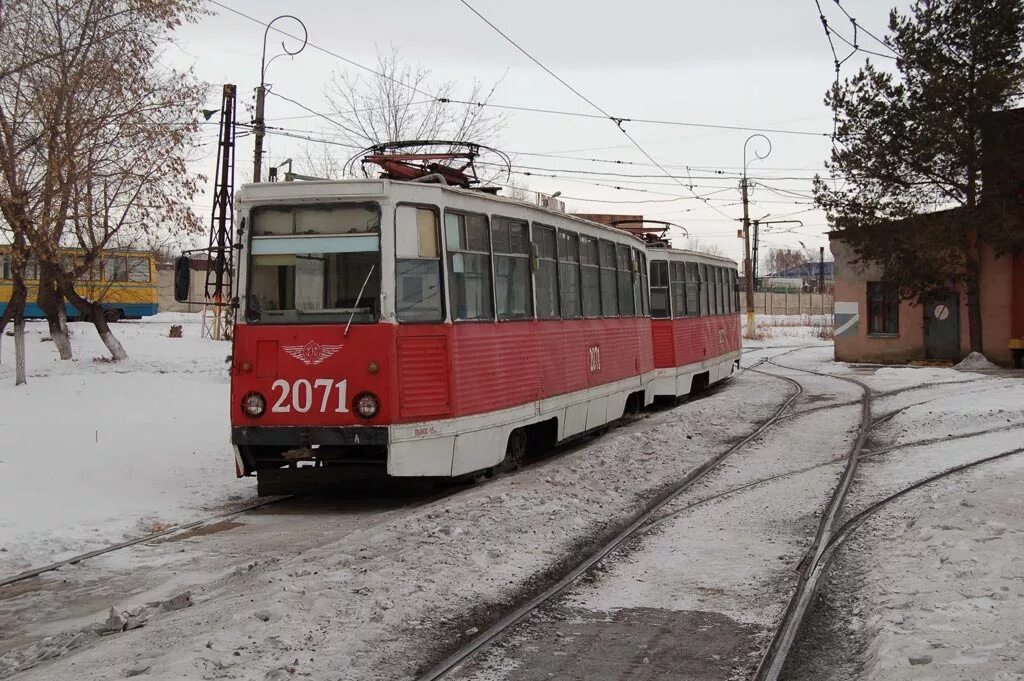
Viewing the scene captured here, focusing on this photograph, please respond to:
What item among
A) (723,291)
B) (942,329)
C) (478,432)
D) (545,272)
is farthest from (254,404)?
(942,329)

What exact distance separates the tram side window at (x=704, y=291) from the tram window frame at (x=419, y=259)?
13.0 m

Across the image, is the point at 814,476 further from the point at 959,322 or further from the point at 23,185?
the point at 959,322

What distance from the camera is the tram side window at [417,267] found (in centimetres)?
929

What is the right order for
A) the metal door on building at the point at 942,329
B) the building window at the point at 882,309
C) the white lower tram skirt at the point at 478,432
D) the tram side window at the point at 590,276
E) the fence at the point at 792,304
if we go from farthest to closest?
the fence at the point at 792,304 < the building window at the point at 882,309 < the metal door on building at the point at 942,329 < the tram side window at the point at 590,276 < the white lower tram skirt at the point at 478,432

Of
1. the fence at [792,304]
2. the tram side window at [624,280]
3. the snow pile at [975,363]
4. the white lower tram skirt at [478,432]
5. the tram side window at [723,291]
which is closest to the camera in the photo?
the white lower tram skirt at [478,432]

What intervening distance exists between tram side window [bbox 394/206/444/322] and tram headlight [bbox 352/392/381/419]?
2.33 ft

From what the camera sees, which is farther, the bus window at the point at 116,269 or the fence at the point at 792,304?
the fence at the point at 792,304

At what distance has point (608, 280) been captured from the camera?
581 inches

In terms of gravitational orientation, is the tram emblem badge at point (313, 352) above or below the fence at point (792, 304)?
below

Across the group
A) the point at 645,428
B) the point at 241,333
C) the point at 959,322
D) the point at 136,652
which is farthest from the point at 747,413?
the point at 959,322

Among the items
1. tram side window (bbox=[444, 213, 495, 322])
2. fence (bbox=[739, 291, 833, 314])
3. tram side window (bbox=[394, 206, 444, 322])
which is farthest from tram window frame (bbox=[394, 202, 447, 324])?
fence (bbox=[739, 291, 833, 314])

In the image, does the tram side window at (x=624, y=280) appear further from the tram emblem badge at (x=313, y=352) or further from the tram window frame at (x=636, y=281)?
the tram emblem badge at (x=313, y=352)

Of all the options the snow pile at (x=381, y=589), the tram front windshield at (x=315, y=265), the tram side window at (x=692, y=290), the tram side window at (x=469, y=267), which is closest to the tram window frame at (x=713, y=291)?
the tram side window at (x=692, y=290)

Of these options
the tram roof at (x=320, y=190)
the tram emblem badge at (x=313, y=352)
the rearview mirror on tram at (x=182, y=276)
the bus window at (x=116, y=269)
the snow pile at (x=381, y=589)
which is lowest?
the snow pile at (x=381, y=589)
